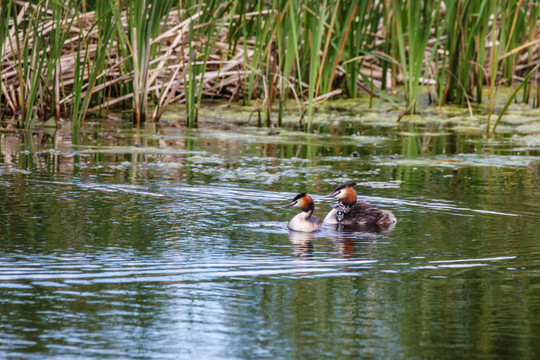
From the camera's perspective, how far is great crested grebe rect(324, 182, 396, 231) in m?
5.45

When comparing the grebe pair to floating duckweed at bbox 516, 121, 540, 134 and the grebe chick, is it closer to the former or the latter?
the grebe chick

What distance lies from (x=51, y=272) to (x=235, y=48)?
8.43 metres

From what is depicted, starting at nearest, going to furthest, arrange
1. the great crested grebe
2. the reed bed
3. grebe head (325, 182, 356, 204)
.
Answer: the great crested grebe, grebe head (325, 182, 356, 204), the reed bed

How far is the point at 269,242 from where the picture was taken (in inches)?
192

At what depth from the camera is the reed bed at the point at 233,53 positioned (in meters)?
9.41

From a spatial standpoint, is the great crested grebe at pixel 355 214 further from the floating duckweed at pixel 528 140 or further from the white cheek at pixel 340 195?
the floating duckweed at pixel 528 140

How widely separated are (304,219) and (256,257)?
94cm

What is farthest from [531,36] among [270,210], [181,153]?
[270,210]

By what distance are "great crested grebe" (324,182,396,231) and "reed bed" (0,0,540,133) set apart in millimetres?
3371

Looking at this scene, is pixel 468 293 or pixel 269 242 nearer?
pixel 468 293

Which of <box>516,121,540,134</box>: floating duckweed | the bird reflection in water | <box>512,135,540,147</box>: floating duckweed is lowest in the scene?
the bird reflection in water

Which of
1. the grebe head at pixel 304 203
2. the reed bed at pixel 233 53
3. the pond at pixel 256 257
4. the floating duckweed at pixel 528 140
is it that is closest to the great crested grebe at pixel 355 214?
the pond at pixel 256 257

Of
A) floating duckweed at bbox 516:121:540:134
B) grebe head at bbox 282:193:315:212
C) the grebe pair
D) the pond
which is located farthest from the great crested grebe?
floating duckweed at bbox 516:121:540:134

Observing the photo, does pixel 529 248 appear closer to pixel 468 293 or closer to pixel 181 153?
pixel 468 293
